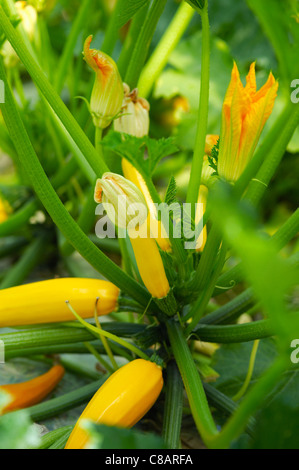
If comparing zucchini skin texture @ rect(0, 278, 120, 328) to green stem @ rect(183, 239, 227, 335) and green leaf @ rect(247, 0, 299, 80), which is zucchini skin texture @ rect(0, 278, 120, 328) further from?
green leaf @ rect(247, 0, 299, 80)

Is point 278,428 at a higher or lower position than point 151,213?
lower

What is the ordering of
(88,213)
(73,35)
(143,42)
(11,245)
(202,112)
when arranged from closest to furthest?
(202,112), (143,42), (88,213), (73,35), (11,245)

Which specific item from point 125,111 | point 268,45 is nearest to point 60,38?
point 268,45

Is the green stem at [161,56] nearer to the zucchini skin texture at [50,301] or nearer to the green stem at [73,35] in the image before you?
the green stem at [73,35]

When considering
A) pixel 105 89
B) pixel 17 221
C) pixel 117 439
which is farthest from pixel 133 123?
pixel 117 439

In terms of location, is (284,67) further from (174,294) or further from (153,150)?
(174,294)

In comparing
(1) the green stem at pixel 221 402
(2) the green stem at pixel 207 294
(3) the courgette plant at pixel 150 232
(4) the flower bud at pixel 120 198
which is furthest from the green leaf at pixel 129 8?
(1) the green stem at pixel 221 402

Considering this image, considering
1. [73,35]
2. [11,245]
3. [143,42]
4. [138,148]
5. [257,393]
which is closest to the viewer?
[257,393]

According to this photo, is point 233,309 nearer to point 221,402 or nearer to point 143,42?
point 221,402
